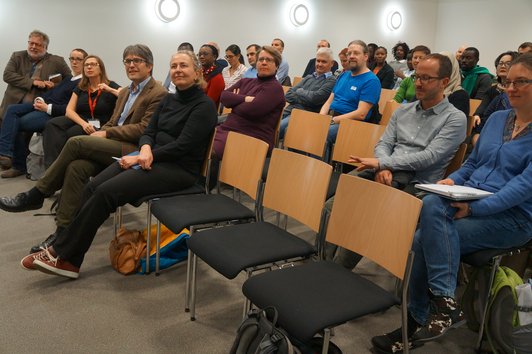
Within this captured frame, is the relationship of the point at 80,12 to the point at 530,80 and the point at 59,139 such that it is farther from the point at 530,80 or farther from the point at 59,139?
the point at 530,80

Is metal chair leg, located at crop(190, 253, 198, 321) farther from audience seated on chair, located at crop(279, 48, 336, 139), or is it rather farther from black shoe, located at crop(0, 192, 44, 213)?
audience seated on chair, located at crop(279, 48, 336, 139)

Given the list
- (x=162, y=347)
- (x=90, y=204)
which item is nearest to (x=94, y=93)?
(x=90, y=204)

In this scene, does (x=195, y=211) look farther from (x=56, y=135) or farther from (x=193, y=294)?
(x=56, y=135)

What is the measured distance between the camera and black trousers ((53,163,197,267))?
2.39m

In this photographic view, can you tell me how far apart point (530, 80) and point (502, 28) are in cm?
868

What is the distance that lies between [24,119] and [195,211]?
299 cm

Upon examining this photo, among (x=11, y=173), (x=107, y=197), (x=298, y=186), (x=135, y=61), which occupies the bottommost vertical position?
(x=11, y=173)

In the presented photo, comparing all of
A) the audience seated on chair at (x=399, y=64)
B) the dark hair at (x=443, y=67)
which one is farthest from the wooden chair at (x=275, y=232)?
the audience seated on chair at (x=399, y=64)

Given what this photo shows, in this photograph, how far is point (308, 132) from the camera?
335 centimetres

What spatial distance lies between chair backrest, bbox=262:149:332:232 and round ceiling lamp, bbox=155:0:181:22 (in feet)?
18.8

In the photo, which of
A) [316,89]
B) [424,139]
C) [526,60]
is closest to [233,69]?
Answer: [316,89]

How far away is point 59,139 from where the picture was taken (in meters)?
3.84

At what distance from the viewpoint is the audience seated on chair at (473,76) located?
4.76m

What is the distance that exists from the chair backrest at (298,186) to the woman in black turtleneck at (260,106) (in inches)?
44.9
